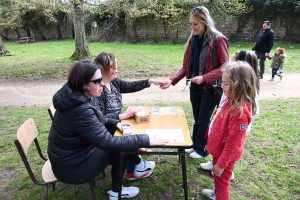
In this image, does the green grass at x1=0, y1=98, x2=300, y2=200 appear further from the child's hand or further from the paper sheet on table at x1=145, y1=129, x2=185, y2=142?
the paper sheet on table at x1=145, y1=129, x2=185, y2=142

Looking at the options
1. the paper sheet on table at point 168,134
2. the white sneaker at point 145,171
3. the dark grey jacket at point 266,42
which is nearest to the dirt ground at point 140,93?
the dark grey jacket at point 266,42

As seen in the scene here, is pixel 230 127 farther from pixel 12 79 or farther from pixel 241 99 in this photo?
pixel 12 79

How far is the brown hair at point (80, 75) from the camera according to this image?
75.4 inches

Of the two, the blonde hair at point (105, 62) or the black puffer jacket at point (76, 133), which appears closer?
the black puffer jacket at point (76, 133)

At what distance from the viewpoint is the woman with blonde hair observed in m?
2.71

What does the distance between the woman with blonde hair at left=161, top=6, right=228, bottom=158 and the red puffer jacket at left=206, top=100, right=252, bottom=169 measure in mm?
700

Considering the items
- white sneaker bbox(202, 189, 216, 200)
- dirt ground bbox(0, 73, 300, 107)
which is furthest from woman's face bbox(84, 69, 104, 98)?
dirt ground bbox(0, 73, 300, 107)

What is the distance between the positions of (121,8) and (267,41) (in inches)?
286

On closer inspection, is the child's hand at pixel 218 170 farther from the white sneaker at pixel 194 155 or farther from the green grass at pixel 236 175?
the white sneaker at pixel 194 155

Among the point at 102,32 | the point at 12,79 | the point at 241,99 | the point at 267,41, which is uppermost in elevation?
the point at 102,32

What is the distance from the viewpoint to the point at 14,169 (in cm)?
324

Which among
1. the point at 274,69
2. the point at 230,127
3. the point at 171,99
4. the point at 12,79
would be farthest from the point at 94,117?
the point at 12,79

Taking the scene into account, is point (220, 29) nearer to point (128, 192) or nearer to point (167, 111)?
point (167, 111)

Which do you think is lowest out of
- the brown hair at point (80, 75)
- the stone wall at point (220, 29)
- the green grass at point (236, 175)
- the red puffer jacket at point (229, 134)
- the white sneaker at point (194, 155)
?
the green grass at point (236, 175)
